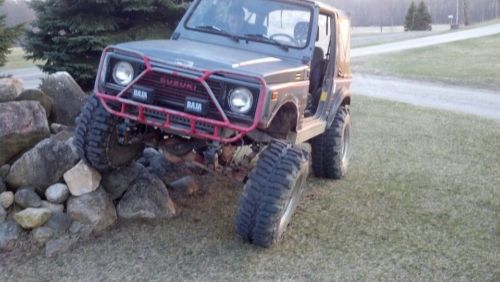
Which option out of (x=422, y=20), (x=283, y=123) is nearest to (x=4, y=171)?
(x=283, y=123)

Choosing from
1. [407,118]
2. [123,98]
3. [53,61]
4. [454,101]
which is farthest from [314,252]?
[454,101]

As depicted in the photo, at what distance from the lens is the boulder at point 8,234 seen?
486cm

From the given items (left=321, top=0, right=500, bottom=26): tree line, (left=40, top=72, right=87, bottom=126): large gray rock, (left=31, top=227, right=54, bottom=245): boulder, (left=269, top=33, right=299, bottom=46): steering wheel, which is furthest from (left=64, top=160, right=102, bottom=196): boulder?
(left=321, top=0, right=500, bottom=26): tree line

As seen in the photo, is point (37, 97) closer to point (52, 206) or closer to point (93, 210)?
point (52, 206)

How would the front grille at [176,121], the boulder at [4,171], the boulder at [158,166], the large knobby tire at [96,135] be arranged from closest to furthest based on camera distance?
the front grille at [176,121], the large knobby tire at [96,135], the boulder at [4,171], the boulder at [158,166]

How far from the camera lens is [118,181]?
18.3 feet

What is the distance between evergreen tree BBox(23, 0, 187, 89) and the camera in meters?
8.45

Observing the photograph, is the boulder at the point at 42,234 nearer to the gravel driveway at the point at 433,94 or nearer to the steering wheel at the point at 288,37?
the steering wheel at the point at 288,37

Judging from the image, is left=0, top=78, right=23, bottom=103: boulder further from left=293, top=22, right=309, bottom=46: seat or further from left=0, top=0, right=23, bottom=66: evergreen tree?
left=293, top=22, right=309, bottom=46: seat

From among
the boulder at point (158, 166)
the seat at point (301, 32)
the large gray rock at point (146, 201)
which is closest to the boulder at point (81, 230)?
the large gray rock at point (146, 201)

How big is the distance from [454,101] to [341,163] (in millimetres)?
10083

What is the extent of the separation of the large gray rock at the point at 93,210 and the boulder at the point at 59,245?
0.65ft

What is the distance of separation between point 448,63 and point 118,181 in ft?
71.6

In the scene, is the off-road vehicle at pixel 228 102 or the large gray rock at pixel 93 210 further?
the large gray rock at pixel 93 210
